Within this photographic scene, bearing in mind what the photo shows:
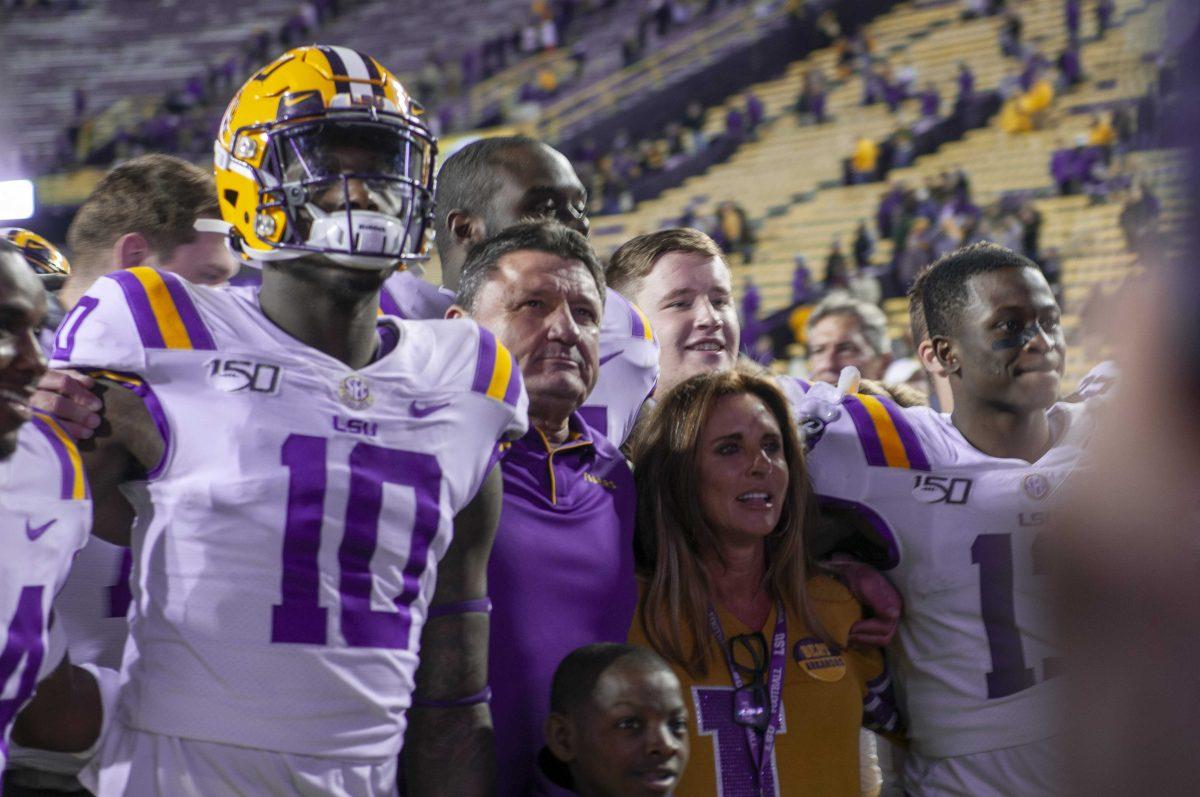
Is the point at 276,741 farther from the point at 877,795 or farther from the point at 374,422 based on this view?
the point at 877,795

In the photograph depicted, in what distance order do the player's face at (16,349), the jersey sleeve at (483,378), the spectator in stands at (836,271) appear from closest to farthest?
the player's face at (16,349), the jersey sleeve at (483,378), the spectator in stands at (836,271)

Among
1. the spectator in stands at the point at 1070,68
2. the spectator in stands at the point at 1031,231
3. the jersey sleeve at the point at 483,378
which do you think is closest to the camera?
the jersey sleeve at the point at 483,378

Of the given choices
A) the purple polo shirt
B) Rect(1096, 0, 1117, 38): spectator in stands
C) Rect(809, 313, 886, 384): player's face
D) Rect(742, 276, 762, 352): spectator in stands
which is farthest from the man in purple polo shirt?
Rect(1096, 0, 1117, 38): spectator in stands

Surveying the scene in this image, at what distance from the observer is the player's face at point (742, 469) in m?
2.72

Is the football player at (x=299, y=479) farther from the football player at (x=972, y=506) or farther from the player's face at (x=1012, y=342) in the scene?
the player's face at (x=1012, y=342)

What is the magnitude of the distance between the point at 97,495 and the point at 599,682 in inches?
33.1

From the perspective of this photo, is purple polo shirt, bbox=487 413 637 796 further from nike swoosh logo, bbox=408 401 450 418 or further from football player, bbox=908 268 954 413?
football player, bbox=908 268 954 413

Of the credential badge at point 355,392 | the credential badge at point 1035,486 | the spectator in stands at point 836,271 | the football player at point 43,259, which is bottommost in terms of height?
the credential badge at point 1035,486

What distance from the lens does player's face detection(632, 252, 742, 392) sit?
11.4 ft

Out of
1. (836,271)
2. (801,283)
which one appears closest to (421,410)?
(836,271)

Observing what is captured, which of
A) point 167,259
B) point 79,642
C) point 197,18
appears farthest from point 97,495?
point 197,18

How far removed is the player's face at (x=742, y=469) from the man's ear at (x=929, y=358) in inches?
19.1

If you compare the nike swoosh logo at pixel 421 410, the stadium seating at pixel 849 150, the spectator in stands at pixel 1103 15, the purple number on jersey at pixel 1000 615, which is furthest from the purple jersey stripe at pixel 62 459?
the spectator in stands at pixel 1103 15

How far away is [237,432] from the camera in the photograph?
2098 millimetres
